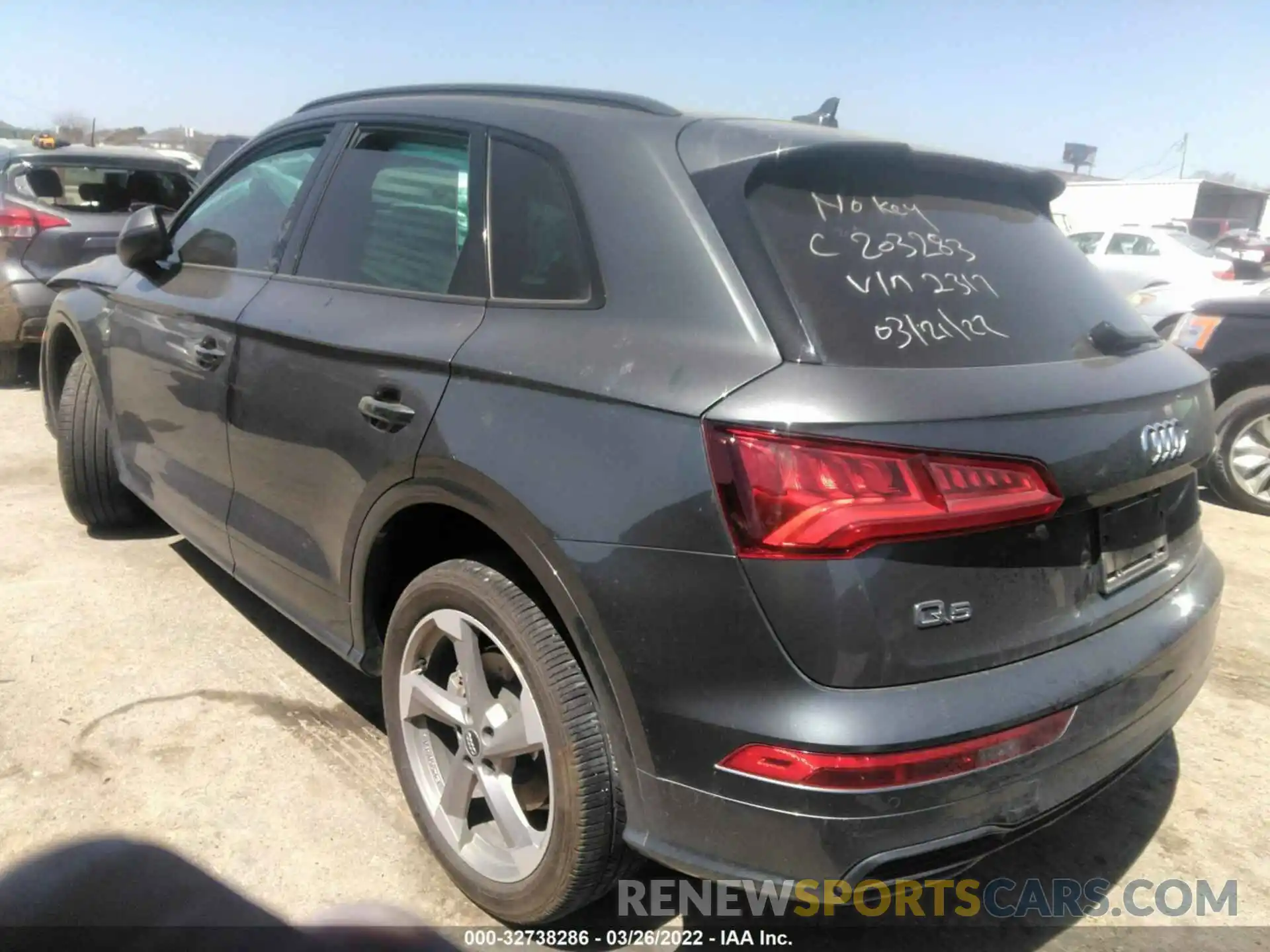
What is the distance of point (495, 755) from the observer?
6.94 feet

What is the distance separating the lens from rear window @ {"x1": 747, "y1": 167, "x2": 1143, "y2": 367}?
1760 mm

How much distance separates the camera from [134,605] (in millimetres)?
3740

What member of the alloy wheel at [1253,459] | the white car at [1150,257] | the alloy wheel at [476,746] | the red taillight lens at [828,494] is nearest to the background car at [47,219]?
the alloy wheel at [476,746]

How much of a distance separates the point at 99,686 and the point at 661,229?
2470 mm

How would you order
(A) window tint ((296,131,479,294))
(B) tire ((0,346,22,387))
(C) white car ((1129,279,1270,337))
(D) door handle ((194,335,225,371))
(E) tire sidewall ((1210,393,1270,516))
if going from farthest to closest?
(C) white car ((1129,279,1270,337)), (B) tire ((0,346,22,387)), (E) tire sidewall ((1210,393,1270,516)), (D) door handle ((194,335,225,371)), (A) window tint ((296,131,479,294))

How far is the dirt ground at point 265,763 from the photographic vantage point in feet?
7.93

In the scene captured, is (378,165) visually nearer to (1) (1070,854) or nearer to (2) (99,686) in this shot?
(2) (99,686)

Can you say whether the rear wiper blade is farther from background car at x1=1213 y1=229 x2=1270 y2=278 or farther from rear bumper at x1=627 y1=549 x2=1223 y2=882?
background car at x1=1213 y1=229 x2=1270 y2=278

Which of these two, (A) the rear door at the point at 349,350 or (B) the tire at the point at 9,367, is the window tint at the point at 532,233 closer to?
(A) the rear door at the point at 349,350

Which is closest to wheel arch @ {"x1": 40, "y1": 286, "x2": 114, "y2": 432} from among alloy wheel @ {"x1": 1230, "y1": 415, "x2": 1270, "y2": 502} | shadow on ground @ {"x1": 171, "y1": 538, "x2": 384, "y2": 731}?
shadow on ground @ {"x1": 171, "y1": 538, "x2": 384, "y2": 731}

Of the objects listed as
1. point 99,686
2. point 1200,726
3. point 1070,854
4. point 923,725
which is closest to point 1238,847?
point 1070,854

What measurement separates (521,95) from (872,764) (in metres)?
1.83

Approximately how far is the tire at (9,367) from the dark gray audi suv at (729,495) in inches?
245

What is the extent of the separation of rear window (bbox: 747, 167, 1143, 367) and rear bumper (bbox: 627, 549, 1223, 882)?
22.9 inches
